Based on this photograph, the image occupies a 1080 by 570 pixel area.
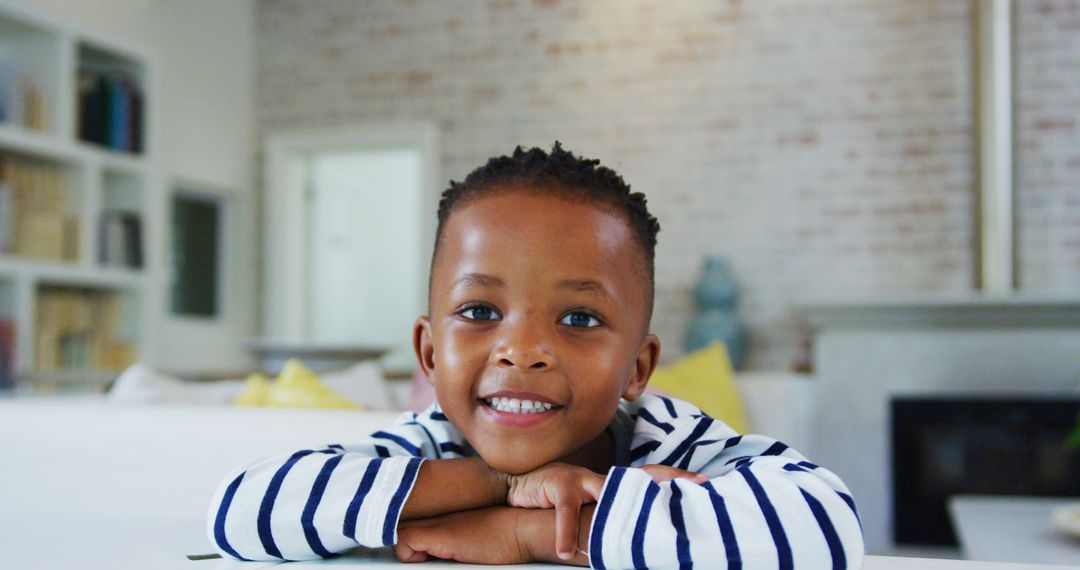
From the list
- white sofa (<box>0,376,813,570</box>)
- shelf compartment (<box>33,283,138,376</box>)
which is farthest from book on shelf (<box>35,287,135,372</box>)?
white sofa (<box>0,376,813,570</box>)

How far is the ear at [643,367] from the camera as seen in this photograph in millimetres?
914

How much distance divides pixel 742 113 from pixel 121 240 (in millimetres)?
2936

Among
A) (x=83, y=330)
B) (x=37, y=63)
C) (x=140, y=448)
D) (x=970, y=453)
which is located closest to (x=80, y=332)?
(x=83, y=330)

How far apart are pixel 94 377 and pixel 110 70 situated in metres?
1.52

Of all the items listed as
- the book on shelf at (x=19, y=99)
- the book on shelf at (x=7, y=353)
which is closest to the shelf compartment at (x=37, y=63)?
the book on shelf at (x=19, y=99)

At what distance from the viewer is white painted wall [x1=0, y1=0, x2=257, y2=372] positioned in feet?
16.8

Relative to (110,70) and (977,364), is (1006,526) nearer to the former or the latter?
(977,364)

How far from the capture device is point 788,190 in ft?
16.1

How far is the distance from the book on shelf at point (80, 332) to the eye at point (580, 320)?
3.99 m

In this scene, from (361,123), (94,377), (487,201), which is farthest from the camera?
(361,123)

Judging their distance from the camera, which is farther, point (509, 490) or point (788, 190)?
point (788, 190)

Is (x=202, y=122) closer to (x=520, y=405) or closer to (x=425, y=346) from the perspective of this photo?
(x=425, y=346)

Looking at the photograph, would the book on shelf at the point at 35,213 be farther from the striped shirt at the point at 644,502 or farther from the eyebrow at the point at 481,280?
the eyebrow at the point at 481,280

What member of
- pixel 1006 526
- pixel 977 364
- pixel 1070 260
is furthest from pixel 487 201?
pixel 1070 260
